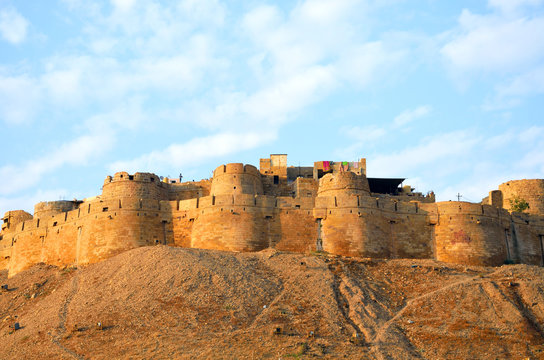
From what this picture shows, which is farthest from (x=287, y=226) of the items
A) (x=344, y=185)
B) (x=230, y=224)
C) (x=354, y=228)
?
(x=344, y=185)

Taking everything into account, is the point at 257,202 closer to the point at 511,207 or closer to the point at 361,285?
the point at 361,285

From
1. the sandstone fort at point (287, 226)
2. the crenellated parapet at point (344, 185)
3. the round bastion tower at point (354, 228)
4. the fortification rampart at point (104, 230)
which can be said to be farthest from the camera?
the crenellated parapet at point (344, 185)

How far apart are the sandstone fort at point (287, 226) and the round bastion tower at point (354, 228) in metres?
0.06

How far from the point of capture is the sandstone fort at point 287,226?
36.2 meters

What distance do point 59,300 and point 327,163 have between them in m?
28.0

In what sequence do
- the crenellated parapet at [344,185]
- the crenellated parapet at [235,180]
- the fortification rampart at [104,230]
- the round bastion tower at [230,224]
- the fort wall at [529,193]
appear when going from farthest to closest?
the fort wall at [529,193] → the crenellated parapet at [235,180] → the crenellated parapet at [344,185] → the fortification rampart at [104,230] → the round bastion tower at [230,224]

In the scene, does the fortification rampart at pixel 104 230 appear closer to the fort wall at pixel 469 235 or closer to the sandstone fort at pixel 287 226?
the sandstone fort at pixel 287 226

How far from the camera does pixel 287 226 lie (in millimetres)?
36719

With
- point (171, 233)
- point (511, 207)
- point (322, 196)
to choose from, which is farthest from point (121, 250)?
point (511, 207)

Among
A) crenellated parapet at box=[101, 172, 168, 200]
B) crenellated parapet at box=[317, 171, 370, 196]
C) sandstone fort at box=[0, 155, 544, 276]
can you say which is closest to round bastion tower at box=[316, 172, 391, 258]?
sandstone fort at box=[0, 155, 544, 276]

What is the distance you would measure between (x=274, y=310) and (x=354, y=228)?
11.7m

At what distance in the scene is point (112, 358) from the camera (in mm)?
22562

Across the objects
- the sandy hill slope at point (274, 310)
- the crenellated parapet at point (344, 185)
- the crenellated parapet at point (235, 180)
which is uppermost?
the crenellated parapet at point (235, 180)

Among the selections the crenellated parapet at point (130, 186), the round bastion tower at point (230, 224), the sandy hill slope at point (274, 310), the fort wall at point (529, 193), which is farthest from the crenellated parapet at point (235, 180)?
the fort wall at point (529, 193)
